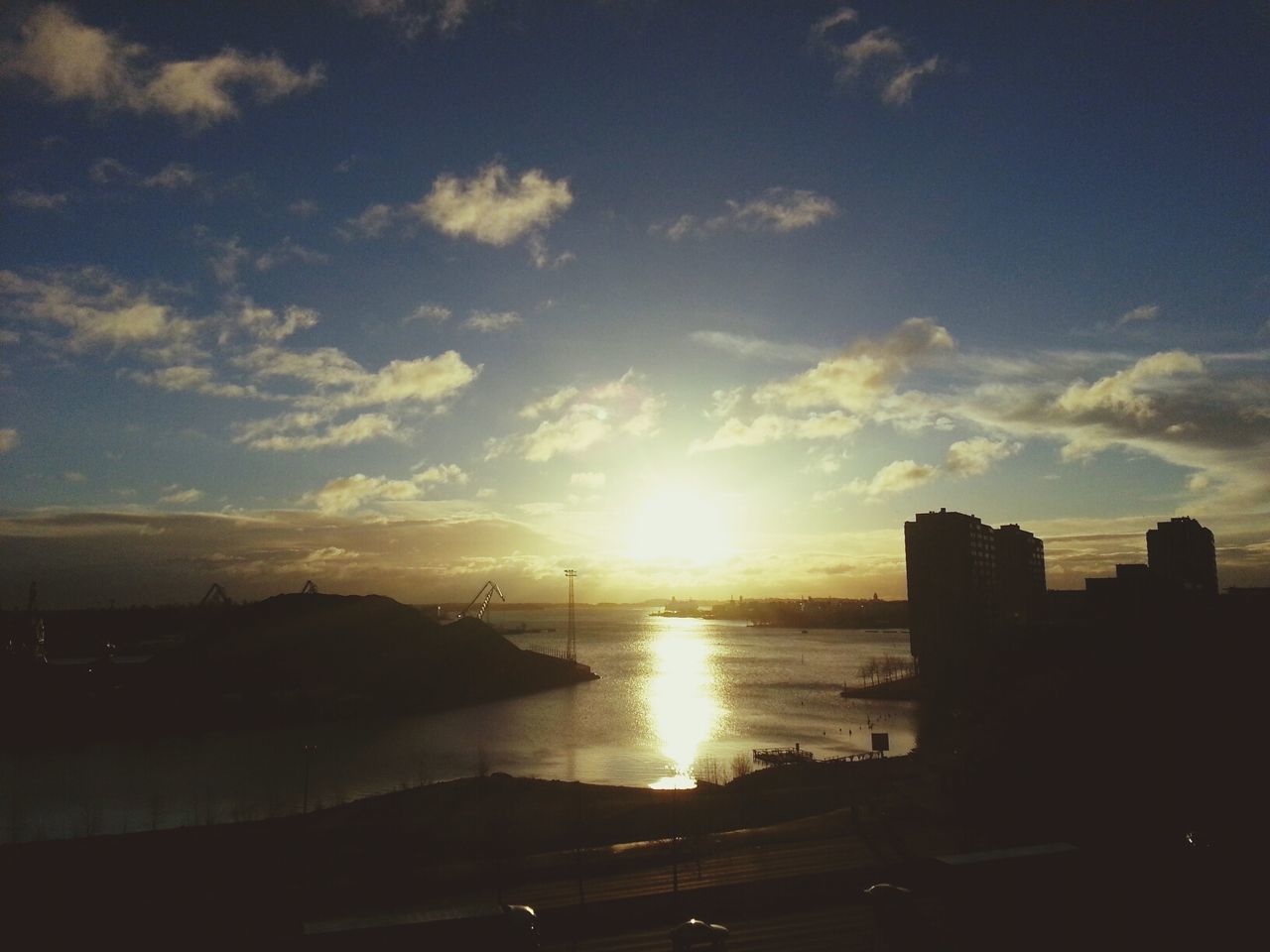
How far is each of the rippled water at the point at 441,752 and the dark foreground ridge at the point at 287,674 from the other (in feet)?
20.7

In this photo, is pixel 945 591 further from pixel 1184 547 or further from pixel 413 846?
pixel 413 846

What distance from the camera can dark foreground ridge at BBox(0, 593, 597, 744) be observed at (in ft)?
237

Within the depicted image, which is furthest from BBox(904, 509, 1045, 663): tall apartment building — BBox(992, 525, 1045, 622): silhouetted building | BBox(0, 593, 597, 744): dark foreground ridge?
BBox(0, 593, 597, 744): dark foreground ridge

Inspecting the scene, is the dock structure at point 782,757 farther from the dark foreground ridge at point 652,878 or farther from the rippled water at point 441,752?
the dark foreground ridge at point 652,878

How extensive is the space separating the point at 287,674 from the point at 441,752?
42.6 m

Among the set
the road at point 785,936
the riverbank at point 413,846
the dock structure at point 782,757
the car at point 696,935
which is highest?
the car at point 696,935

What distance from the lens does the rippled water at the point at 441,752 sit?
132 feet

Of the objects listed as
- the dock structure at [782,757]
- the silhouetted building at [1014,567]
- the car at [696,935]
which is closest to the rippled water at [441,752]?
the dock structure at [782,757]

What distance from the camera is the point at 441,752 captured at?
179ft

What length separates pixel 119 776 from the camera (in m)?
49.5

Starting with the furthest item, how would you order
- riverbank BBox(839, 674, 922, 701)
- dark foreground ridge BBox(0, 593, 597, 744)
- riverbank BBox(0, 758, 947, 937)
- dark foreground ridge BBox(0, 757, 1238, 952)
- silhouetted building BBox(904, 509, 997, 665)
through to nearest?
silhouetted building BBox(904, 509, 997, 665), riverbank BBox(839, 674, 922, 701), dark foreground ridge BBox(0, 593, 597, 744), riverbank BBox(0, 758, 947, 937), dark foreground ridge BBox(0, 757, 1238, 952)

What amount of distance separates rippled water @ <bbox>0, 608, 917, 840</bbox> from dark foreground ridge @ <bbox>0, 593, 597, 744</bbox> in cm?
631

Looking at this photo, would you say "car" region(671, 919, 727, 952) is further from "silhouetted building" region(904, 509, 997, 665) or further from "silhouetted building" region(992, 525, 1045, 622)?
"silhouetted building" region(992, 525, 1045, 622)

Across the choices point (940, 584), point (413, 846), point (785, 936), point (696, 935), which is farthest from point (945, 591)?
point (696, 935)
